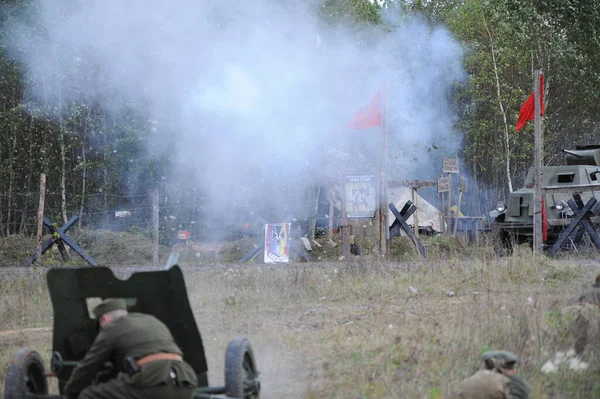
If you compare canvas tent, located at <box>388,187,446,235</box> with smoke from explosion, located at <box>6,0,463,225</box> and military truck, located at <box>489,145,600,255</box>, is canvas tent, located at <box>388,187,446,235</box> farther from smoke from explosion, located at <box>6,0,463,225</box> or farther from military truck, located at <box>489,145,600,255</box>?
military truck, located at <box>489,145,600,255</box>

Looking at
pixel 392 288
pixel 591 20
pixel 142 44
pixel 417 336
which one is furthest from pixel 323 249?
pixel 591 20

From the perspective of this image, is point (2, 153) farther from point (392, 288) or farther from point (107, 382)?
point (107, 382)

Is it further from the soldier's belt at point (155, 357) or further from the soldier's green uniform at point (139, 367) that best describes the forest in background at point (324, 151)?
the soldier's belt at point (155, 357)

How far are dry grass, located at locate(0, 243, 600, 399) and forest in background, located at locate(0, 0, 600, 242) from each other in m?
9.68

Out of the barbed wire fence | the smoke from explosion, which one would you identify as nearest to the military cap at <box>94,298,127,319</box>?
A: the barbed wire fence

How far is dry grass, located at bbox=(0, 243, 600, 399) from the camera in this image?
817 centimetres

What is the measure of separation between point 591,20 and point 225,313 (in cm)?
2534

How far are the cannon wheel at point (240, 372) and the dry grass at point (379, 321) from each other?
Result: 78 centimetres

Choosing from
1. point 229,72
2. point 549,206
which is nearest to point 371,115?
point 549,206

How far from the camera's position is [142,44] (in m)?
23.4

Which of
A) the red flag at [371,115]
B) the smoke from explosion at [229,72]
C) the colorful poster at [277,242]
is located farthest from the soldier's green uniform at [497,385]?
the smoke from explosion at [229,72]

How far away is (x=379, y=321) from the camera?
10727 millimetres

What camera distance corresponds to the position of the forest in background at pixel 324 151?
2605 centimetres

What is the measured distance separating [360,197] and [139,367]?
12.8 meters
